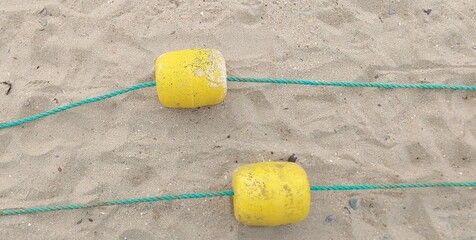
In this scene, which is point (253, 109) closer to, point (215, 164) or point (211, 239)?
point (215, 164)

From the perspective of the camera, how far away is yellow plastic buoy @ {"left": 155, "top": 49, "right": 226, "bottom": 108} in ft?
7.13

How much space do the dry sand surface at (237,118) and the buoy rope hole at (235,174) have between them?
77 mm

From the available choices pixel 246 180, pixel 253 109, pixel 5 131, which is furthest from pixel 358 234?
pixel 5 131

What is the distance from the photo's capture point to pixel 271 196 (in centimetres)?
204

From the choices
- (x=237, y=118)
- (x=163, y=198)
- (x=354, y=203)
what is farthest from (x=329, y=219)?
(x=163, y=198)

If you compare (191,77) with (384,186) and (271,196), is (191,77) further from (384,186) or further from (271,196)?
(384,186)

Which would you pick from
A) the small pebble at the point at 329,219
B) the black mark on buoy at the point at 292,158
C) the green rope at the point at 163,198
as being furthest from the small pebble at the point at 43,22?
the small pebble at the point at 329,219

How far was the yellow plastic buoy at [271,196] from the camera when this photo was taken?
2043 millimetres

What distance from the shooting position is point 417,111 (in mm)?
2541

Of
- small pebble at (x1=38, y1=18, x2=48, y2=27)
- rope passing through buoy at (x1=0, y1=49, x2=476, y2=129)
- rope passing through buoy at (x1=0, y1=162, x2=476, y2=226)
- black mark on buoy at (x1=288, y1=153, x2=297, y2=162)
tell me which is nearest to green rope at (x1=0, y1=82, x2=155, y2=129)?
rope passing through buoy at (x1=0, y1=49, x2=476, y2=129)

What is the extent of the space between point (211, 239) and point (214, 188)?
10.0 inches

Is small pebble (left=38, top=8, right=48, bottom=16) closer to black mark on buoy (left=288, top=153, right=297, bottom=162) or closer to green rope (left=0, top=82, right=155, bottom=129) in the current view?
green rope (left=0, top=82, right=155, bottom=129)

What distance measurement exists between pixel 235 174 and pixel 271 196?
0.76ft

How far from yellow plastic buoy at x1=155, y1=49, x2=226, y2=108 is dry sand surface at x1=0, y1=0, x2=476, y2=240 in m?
0.27
